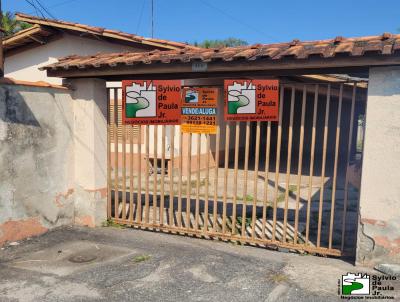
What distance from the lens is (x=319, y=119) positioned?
19.5m

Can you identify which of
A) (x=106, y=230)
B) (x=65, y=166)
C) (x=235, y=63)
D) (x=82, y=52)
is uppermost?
(x=82, y=52)

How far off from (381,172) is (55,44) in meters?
11.4

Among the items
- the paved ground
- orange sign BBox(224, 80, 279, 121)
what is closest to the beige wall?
the paved ground

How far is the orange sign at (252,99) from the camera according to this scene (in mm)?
5242

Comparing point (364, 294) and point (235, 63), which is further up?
point (235, 63)

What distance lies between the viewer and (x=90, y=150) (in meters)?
6.33

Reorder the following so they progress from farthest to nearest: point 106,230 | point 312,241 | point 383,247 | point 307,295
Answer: point 106,230
point 312,241
point 383,247
point 307,295

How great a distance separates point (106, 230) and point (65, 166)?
4.17ft

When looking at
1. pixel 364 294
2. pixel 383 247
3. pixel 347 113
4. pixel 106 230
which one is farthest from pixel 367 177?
pixel 347 113

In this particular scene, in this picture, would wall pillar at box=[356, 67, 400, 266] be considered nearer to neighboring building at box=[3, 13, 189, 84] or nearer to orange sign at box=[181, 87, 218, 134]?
orange sign at box=[181, 87, 218, 134]

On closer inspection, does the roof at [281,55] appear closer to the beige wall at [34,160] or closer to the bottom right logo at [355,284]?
the beige wall at [34,160]

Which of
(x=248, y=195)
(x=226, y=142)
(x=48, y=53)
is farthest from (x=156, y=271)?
(x=48, y=53)

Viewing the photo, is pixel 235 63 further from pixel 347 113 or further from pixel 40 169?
pixel 347 113

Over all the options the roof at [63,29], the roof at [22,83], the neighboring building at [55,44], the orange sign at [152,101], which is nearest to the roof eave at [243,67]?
the orange sign at [152,101]
